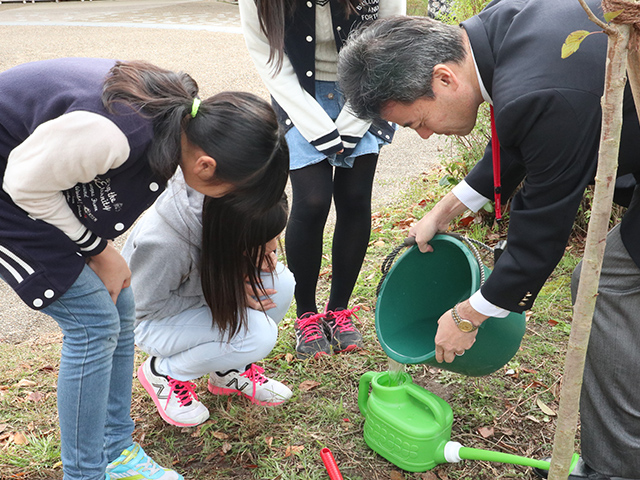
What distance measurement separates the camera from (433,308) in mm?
2344

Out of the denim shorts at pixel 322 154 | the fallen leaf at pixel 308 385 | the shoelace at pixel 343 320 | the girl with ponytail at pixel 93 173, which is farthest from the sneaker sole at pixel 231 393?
the denim shorts at pixel 322 154

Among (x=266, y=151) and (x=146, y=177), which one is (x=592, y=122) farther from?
(x=146, y=177)

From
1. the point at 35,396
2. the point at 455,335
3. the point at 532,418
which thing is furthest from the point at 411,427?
the point at 35,396

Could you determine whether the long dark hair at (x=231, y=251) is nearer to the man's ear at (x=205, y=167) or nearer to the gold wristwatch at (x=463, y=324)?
the man's ear at (x=205, y=167)

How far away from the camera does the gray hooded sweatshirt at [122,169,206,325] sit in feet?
6.39

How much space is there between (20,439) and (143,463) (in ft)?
1.83

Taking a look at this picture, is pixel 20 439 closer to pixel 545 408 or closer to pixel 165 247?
pixel 165 247

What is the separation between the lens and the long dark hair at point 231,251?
183cm

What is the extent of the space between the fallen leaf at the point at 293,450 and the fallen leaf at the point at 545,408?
3.00ft

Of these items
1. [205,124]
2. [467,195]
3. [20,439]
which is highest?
[205,124]

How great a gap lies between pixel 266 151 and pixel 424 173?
143 inches

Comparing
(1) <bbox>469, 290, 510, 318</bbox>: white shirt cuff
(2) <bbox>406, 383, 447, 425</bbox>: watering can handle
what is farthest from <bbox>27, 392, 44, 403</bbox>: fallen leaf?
A: (1) <bbox>469, 290, 510, 318</bbox>: white shirt cuff

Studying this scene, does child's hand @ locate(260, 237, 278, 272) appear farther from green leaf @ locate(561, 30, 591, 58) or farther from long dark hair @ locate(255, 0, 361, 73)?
green leaf @ locate(561, 30, 591, 58)

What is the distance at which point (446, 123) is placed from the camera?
165 centimetres
